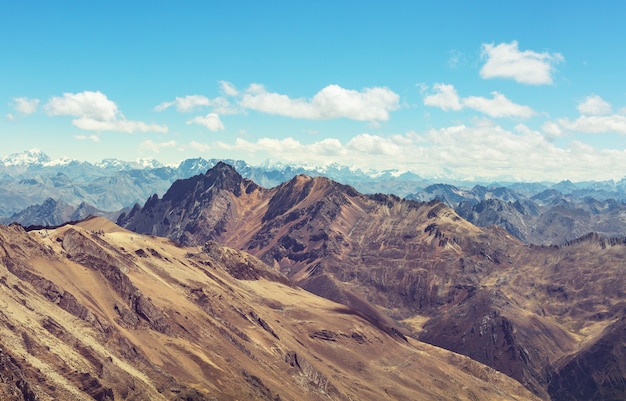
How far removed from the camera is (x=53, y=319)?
637ft

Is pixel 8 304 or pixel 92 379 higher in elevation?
pixel 8 304

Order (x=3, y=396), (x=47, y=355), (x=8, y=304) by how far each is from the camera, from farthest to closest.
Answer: (x=8, y=304)
(x=47, y=355)
(x=3, y=396)

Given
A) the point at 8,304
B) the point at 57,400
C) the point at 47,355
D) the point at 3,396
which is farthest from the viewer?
the point at 8,304

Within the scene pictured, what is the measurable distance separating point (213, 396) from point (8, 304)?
6808 cm

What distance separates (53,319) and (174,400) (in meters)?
45.4

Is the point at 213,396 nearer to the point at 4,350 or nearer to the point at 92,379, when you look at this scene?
the point at 92,379

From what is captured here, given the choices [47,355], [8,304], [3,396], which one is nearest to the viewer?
[3,396]

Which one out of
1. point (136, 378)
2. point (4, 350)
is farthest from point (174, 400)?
point (4, 350)

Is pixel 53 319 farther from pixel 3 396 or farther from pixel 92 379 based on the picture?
pixel 3 396

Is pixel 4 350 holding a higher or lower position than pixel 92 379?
higher

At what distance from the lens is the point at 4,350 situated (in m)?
160

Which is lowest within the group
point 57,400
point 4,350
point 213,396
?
point 213,396

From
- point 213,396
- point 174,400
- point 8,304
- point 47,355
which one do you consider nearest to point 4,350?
point 47,355

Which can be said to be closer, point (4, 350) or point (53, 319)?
point (4, 350)
